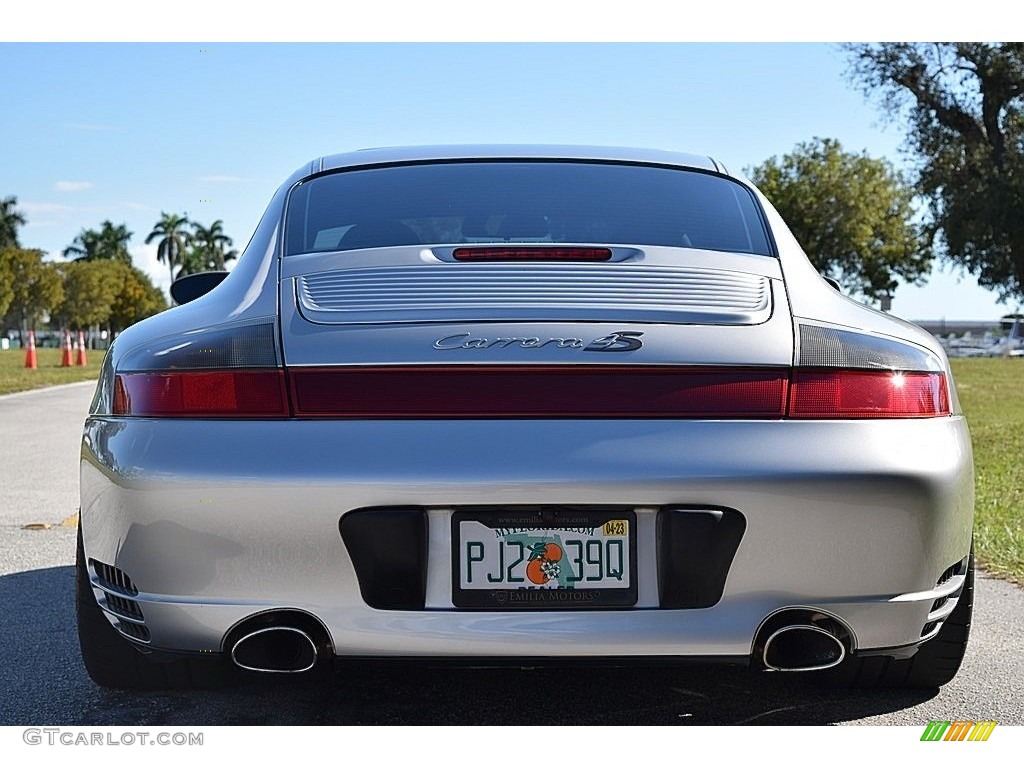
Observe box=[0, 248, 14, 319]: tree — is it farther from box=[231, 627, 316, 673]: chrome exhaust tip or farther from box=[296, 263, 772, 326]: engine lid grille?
box=[231, 627, 316, 673]: chrome exhaust tip

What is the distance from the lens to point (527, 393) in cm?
264

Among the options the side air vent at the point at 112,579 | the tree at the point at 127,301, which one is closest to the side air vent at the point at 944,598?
the side air vent at the point at 112,579

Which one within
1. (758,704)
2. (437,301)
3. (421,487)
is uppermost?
(437,301)

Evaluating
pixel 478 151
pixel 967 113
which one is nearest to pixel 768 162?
pixel 967 113

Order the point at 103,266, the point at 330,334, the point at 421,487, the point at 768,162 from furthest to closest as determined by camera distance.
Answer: the point at 103,266
the point at 768,162
the point at 330,334
the point at 421,487

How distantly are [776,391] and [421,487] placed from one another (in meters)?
0.79

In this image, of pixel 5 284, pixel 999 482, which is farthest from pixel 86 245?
pixel 999 482

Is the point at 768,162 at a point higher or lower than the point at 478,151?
higher

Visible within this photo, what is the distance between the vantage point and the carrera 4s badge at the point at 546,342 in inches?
105

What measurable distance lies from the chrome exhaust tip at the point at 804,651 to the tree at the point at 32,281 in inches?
2832

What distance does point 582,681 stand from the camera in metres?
3.53

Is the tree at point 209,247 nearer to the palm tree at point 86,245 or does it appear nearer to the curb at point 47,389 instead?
the palm tree at point 86,245

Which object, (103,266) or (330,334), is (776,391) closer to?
(330,334)

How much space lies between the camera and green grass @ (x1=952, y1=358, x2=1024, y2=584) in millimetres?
5695
